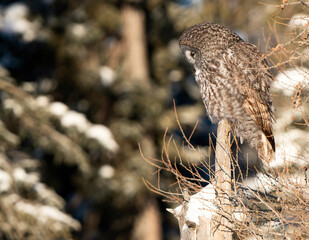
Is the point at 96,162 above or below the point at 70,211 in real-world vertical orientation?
above

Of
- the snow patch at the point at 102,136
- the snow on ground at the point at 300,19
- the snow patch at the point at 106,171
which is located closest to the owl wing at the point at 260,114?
the snow on ground at the point at 300,19

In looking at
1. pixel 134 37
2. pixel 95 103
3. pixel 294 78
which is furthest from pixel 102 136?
pixel 294 78

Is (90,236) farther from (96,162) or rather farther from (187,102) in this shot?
(187,102)

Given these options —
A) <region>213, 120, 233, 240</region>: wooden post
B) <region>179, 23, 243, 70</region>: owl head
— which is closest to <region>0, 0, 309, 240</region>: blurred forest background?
<region>179, 23, 243, 70</region>: owl head

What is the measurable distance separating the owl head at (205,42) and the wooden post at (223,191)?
99 cm

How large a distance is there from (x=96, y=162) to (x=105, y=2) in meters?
3.59

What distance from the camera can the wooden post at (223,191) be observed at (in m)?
3.25

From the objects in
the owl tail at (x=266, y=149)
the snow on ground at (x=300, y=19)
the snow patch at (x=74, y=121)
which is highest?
the snow patch at (x=74, y=121)

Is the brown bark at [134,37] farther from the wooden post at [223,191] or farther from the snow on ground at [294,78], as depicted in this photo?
the wooden post at [223,191]

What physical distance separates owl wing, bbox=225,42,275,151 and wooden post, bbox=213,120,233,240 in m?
0.74

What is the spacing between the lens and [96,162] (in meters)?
10.4

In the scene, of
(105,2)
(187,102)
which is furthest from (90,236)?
(105,2)

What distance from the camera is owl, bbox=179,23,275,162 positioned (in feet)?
13.2

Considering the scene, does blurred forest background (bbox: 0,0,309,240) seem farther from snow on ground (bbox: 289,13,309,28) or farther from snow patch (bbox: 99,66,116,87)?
snow on ground (bbox: 289,13,309,28)
